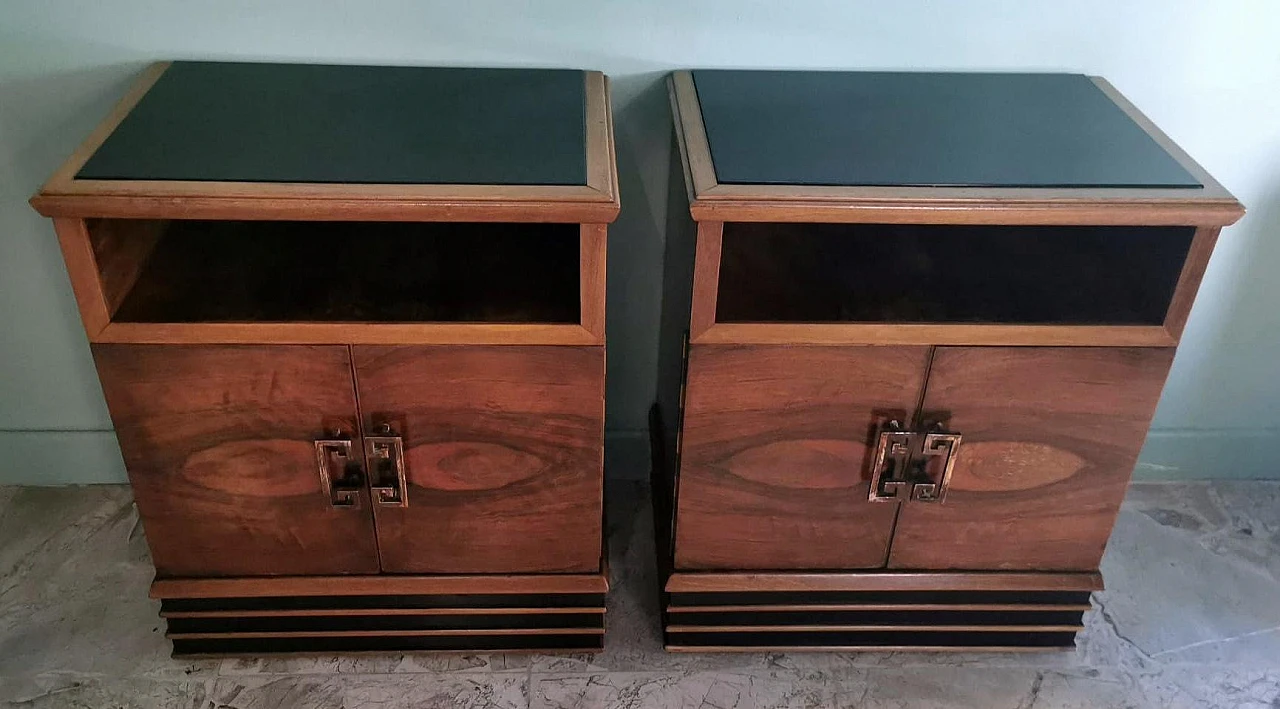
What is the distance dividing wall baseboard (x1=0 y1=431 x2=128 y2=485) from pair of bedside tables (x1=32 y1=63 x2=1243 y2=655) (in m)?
0.44

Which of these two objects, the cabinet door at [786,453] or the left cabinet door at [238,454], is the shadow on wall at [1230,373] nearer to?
the cabinet door at [786,453]

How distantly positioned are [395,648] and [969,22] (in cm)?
112

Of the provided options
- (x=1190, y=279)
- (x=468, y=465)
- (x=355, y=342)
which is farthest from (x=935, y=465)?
(x=355, y=342)

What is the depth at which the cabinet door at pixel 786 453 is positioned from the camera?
45.9 inches

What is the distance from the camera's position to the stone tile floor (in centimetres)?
134

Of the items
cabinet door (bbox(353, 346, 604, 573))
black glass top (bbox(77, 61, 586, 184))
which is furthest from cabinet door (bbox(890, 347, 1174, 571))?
black glass top (bbox(77, 61, 586, 184))

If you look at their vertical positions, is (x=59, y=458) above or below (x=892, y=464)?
below

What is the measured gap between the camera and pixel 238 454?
3.93 ft

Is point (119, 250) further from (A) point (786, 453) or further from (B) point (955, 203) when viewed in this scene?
(B) point (955, 203)

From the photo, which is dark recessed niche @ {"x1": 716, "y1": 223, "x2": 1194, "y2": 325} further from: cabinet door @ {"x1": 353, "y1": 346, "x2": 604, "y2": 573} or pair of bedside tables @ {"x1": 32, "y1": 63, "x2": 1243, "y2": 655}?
cabinet door @ {"x1": 353, "y1": 346, "x2": 604, "y2": 573}

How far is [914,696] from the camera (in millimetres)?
1363

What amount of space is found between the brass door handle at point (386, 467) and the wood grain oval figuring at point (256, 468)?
0.22ft

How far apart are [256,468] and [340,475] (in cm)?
10

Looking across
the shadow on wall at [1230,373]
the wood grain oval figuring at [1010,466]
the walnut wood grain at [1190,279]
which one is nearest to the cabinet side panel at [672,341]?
the wood grain oval figuring at [1010,466]
